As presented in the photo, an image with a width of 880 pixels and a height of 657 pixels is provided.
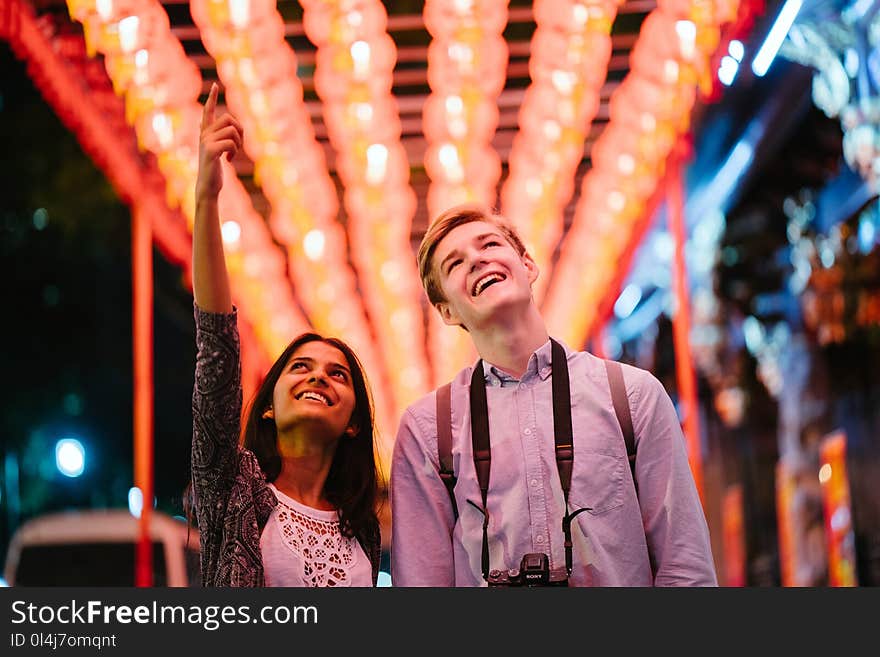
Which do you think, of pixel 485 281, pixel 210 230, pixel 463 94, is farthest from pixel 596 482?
pixel 463 94

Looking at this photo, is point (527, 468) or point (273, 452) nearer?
point (527, 468)

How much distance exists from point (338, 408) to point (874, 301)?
6449 mm

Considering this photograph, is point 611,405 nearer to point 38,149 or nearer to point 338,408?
point 338,408

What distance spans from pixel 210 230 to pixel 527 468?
0.88 metres

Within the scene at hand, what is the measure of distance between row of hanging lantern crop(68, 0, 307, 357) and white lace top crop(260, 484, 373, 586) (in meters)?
2.65

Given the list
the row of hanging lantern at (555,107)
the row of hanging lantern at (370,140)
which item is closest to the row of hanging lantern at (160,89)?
the row of hanging lantern at (370,140)

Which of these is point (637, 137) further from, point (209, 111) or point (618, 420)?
point (618, 420)

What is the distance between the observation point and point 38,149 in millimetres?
13578

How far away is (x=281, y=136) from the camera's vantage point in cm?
670

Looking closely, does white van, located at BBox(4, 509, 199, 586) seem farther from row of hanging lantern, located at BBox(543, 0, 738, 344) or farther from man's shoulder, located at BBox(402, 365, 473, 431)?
man's shoulder, located at BBox(402, 365, 473, 431)

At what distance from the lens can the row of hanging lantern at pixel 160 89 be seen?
17.0ft

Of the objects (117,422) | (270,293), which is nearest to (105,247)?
(117,422)

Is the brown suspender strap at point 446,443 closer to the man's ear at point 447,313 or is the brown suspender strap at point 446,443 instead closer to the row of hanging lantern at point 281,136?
the man's ear at point 447,313

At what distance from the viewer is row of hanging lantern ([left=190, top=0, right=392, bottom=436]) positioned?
17.8 ft
